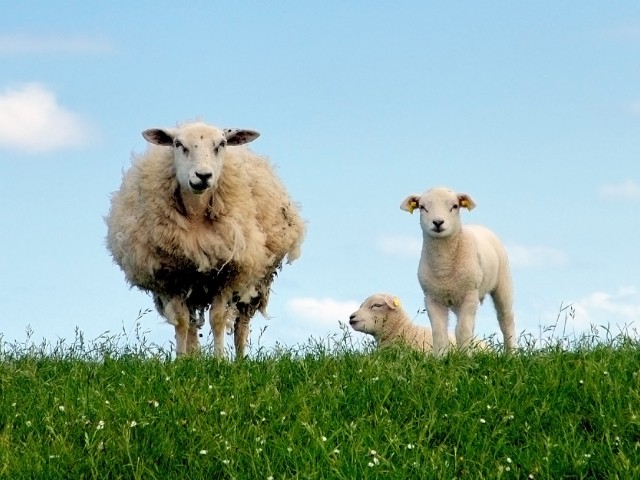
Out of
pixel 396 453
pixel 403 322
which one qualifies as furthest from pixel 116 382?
pixel 403 322

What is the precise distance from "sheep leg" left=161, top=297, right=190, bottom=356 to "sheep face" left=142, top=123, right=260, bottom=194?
1341 millimetres

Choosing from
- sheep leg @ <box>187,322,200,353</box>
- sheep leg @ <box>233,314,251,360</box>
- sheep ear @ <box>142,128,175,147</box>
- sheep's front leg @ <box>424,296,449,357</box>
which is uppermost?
sheep ear @ <box>142,128,175,147</box>

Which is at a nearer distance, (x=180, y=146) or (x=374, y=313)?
(x=180, y=146)

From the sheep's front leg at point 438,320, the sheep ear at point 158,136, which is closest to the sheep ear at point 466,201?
the sheep's front leg at point 438,320

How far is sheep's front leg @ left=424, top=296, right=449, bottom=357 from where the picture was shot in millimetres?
10320

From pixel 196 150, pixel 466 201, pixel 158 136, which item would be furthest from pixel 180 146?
pixel 466 201

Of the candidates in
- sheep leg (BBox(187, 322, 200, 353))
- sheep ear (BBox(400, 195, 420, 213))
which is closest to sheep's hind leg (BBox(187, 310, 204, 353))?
sheep leg (BBox(187, 322, 200, 353))

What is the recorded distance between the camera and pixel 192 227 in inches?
456

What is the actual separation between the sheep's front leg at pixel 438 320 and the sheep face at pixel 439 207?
2.37ft

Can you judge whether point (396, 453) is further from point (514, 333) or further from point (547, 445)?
point (514, 333)

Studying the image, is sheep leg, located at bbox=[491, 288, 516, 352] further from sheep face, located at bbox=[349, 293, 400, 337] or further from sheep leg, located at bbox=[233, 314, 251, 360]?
sheep leg, located at bbox=[233, 314, 251, 360]

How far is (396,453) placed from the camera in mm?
6578

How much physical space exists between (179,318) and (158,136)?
2.09m

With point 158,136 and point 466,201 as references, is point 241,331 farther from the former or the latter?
point 466,201
